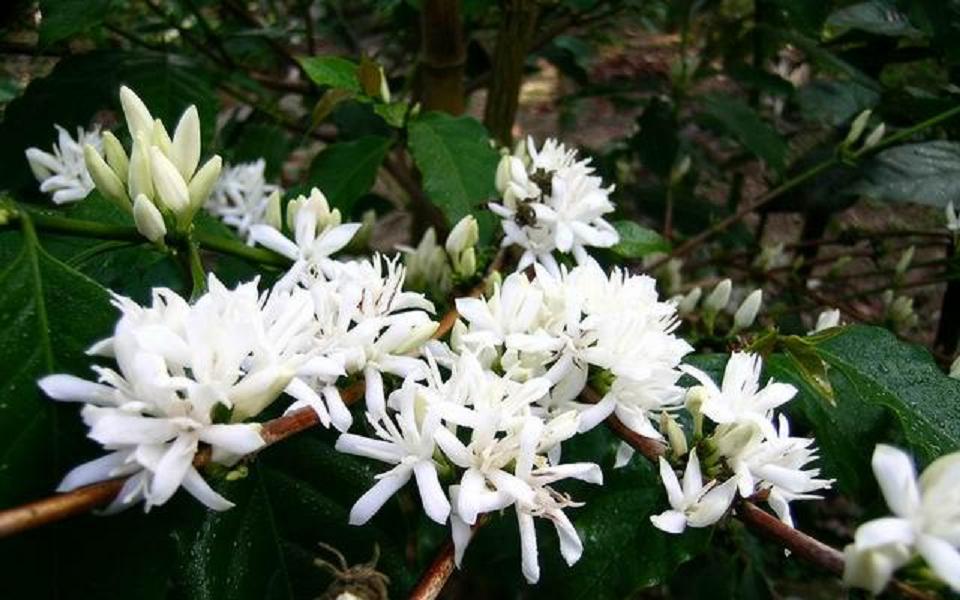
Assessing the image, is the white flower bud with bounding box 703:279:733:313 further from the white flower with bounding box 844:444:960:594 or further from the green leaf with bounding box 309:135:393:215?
the white flower with bounding box 844:444:960:594

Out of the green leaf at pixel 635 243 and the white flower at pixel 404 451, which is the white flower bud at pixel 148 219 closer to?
the white flower at pixel 404 451

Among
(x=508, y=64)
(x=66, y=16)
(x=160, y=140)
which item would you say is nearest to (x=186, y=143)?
(x=160, y=140)

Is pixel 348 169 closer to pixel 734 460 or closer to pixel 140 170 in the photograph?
pixel 140 170

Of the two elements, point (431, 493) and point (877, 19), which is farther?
point (877, 19)

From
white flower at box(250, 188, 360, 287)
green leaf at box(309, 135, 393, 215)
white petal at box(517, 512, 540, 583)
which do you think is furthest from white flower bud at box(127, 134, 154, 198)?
green leaf at box(309, 135, 393, 215)

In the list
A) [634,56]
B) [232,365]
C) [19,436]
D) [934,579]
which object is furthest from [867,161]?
[634,56]

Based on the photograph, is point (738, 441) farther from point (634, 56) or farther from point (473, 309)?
point (634, 56)
